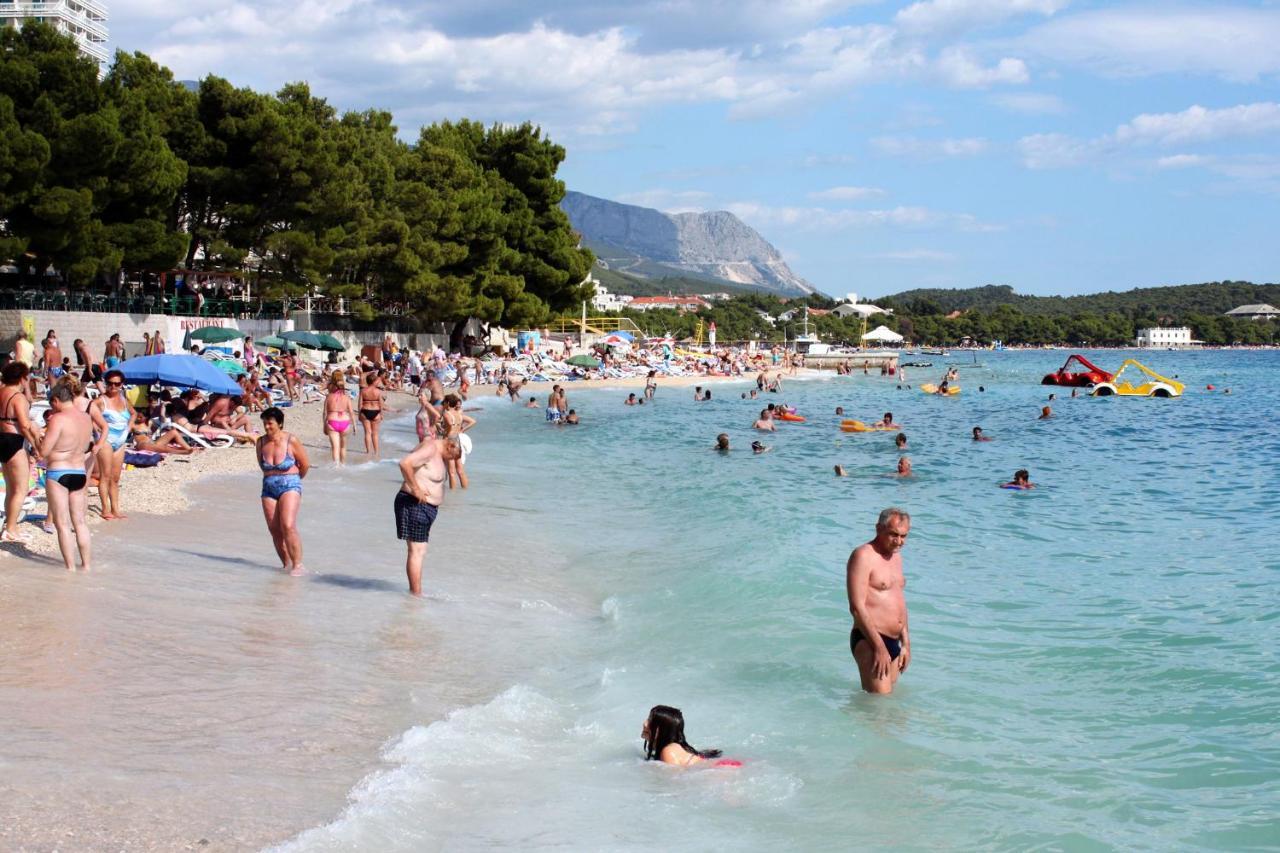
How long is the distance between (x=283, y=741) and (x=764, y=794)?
2350 millimetres

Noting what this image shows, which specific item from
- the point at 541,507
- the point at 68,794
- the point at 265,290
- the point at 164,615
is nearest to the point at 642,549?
the point at 541,507

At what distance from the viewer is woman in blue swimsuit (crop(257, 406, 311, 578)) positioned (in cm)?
880

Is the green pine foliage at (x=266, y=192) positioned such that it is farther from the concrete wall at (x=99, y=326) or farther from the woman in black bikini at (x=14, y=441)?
the woman in black bikini at (x=14, y=441)

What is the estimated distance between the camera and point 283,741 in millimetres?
5582

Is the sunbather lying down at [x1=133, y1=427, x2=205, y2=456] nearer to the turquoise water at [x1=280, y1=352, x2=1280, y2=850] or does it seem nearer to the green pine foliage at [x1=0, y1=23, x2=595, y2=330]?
the turquoise water at [x1=280, y1=352, x2=1280, y2=850]

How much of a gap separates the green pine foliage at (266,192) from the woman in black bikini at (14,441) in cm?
2112

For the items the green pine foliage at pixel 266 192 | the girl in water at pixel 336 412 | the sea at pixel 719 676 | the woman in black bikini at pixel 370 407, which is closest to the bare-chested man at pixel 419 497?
the sea at pixel 719 676

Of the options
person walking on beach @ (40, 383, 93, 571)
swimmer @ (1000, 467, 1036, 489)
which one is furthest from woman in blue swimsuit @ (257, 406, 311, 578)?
swimmer @ (1000, 467, 1036, 489)

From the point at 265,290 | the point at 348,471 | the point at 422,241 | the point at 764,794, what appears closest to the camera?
the point at 764,794

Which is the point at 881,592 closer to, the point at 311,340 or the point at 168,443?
the point at 168,443

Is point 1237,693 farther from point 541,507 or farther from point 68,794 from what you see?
point 541,507

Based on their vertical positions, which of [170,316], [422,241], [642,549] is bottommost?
[642,549]

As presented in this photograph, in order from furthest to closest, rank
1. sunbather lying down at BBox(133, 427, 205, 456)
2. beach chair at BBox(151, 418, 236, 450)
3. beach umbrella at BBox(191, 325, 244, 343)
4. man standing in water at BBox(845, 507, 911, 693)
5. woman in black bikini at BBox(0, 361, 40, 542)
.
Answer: beach umbrella at BBox(191, 325, 244, 343) → beach chair at BBox(151, 418, 236, 450) → sunbather lying down at BBox(133, 427, 205, 456) → woman in black bikini at BBox(0, 361, 40, 542) → man standing in water at BBox(845, 507, 911, 693)

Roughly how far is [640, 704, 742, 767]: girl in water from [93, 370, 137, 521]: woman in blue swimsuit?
7.12 meters
